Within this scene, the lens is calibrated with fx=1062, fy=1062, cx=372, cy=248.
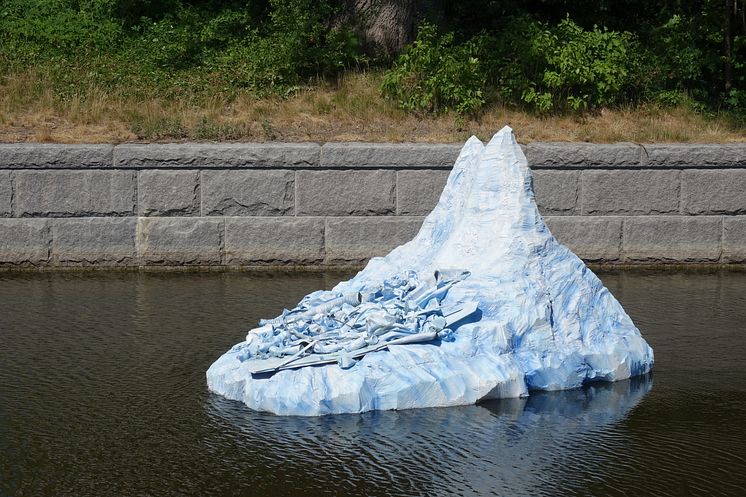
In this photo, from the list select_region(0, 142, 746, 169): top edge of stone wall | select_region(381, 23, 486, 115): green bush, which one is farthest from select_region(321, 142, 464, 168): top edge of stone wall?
select_region(381, 23, 486, 115): green bush

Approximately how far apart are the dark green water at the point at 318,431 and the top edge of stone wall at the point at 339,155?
109 inches

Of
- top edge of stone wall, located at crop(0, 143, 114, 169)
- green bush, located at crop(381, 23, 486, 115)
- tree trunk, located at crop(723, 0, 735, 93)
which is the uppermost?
tree trunk, located at crop(723, 0, 735, 93)

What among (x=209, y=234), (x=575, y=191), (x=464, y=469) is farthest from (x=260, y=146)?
(x=464, y=469)

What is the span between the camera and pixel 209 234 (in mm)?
11031

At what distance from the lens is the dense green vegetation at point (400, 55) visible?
1273 cm

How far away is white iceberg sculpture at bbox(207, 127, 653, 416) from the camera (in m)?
6.28

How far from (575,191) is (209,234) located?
388 cm

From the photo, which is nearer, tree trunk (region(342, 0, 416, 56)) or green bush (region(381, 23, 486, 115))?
green bush (region(381, 23, 486, 115))

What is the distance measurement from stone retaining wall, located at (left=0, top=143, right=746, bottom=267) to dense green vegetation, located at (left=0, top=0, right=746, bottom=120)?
5.31ft

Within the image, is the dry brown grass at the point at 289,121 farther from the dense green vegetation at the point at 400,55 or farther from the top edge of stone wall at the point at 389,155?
the top edge of stone wall at the point at 389,155

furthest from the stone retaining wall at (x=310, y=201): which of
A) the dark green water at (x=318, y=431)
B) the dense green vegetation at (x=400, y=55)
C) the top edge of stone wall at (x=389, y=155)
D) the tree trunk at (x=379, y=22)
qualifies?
the tree trunk at (x=379, y=22)

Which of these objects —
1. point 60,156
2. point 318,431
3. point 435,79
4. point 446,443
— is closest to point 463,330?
point 446,443

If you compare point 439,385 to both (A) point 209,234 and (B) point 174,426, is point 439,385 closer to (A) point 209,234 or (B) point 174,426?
(B) point 174,426

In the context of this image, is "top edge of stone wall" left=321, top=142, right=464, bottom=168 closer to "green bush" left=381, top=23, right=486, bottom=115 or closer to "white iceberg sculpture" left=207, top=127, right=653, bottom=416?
"green bush" left=381, top=23, right=486, bottom=115
